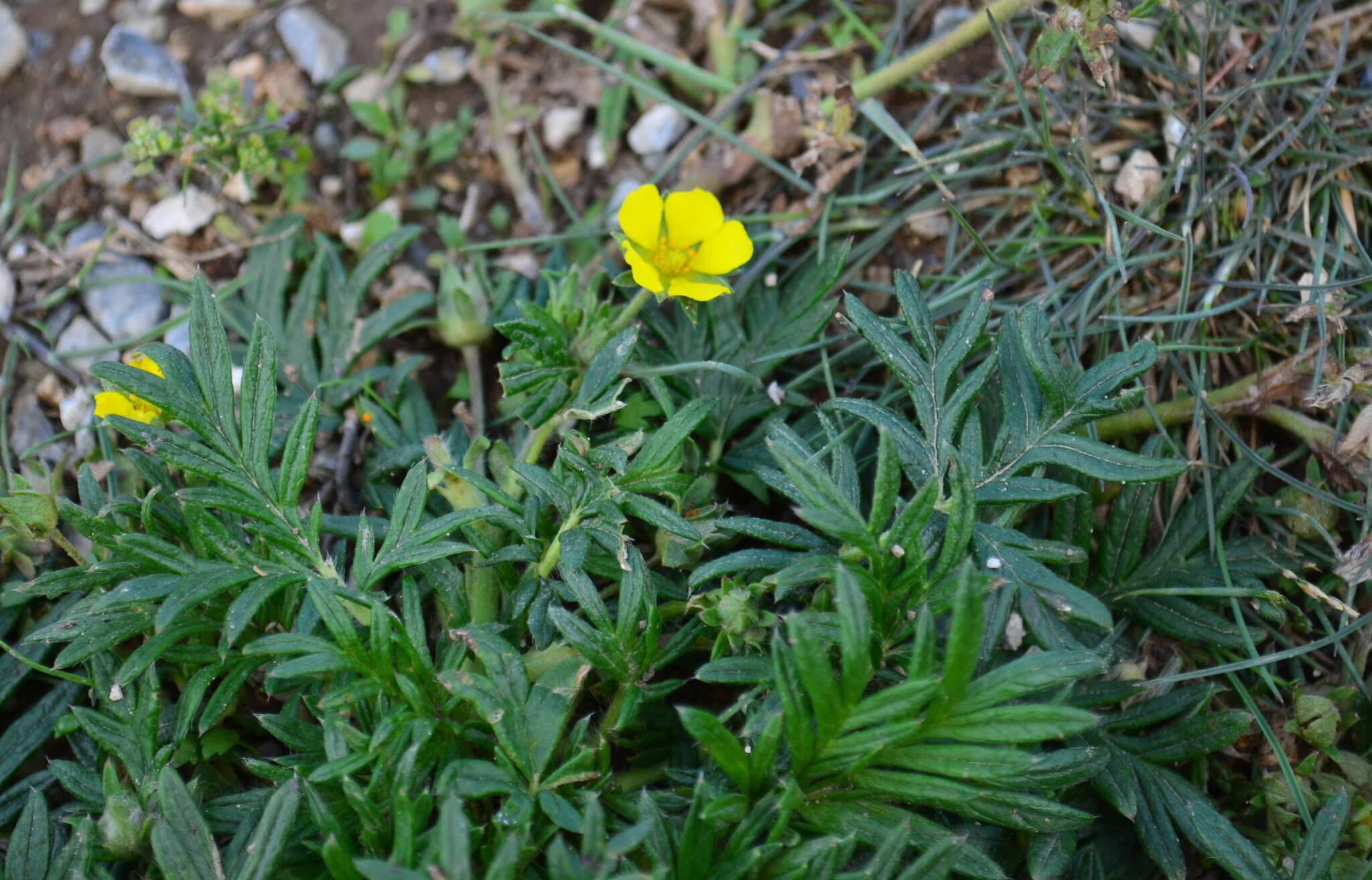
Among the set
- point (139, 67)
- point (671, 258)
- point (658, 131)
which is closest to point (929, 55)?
point (658, 131)

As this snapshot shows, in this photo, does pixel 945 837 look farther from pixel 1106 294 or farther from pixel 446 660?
pixel 1106 294

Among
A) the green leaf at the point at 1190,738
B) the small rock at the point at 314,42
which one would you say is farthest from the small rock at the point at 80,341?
the green leaf at the point at 1190,738

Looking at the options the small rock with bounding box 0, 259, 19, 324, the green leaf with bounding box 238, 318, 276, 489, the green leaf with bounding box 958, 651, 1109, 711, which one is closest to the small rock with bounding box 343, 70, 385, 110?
the small rock with bounding box 0, 259, 19, 324

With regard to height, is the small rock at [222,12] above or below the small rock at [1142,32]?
above

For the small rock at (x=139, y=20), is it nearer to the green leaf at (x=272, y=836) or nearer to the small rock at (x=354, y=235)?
the small rock at (x=354, y=235)

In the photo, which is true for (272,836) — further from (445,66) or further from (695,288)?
(445,66)

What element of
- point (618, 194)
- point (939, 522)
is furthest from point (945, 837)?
point (618, 194)
